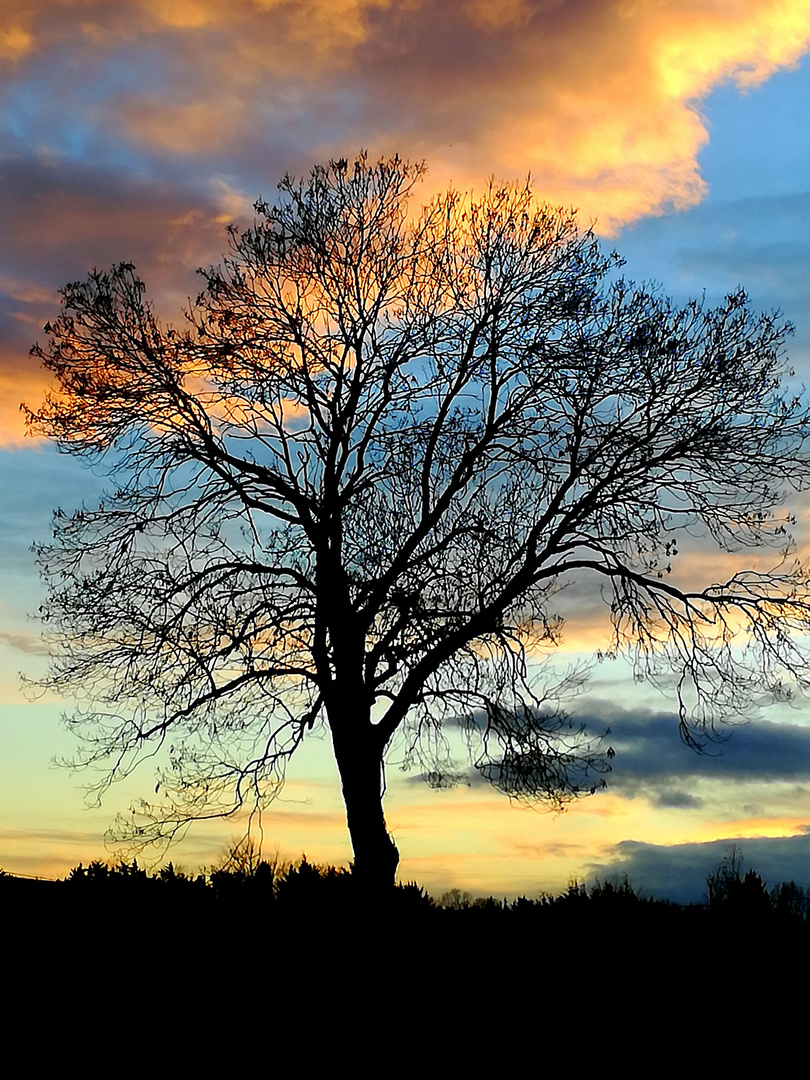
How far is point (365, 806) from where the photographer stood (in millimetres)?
17906

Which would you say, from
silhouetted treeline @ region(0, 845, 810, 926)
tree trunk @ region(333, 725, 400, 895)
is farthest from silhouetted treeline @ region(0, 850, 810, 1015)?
tree trunk @ region(333, 725, 400, 895)

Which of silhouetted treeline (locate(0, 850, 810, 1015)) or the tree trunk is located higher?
the tree trunk

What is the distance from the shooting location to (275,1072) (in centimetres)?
845

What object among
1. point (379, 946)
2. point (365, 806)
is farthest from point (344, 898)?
point (365, 806)

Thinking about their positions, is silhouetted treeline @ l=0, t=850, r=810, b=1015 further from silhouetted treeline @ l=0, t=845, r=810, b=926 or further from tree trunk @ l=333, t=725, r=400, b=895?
tree trunk @ l=333, t=725, r=400, b=895

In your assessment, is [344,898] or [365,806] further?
[365,806]

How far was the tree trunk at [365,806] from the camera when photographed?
17.8 meters

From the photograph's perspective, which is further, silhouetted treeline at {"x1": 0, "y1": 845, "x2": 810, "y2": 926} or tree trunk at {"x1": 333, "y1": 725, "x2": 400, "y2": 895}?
tree trunk at {"x1": 333, "y1": 725, "x2": 400, "y2": 895}

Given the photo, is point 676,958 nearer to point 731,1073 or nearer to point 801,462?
point 731,1073

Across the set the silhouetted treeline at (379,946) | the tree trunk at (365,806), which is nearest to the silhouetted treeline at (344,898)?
the silhouetted treeline at (379,946)

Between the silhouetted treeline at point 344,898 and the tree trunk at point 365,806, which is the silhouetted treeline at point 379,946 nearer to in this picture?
A: the silhouetted treeline at point 344,898

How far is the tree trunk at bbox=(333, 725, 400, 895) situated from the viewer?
1778 cm

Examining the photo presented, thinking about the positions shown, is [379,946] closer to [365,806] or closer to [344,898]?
[344,898]

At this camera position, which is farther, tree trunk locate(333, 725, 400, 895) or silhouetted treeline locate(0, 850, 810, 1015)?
tree trunk locate(333, 725, 400, 895)
